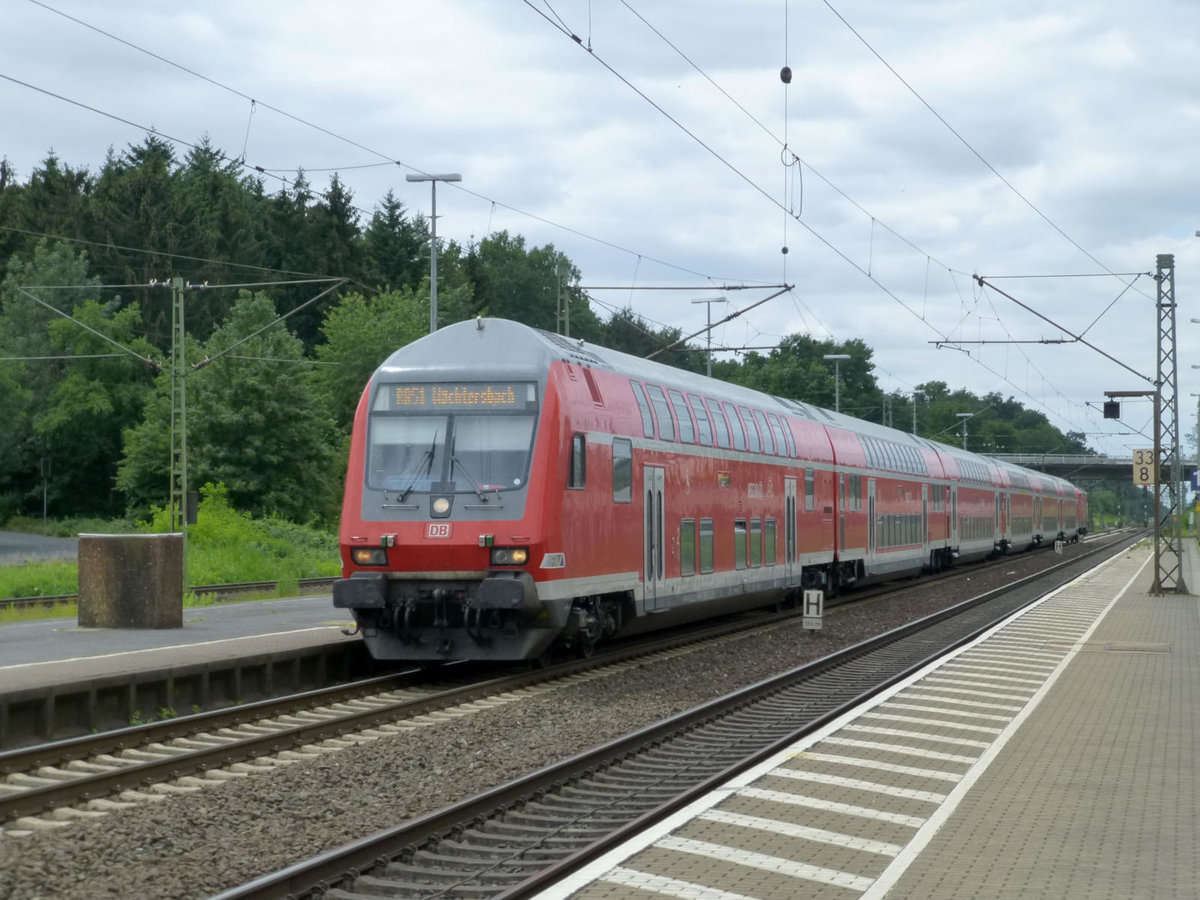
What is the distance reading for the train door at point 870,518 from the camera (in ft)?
115

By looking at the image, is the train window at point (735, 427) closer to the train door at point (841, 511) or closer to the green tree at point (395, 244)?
the train door at point (841, 511)

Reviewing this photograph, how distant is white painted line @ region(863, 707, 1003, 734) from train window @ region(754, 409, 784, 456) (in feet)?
40.8

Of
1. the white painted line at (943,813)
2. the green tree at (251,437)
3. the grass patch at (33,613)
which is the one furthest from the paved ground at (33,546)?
the white painted line at (943,813)

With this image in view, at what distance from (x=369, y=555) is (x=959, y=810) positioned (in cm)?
884

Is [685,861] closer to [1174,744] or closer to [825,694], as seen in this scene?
[1174,744]

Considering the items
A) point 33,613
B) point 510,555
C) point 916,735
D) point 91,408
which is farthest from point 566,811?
point 91,408

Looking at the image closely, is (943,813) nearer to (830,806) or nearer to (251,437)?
(830,806)

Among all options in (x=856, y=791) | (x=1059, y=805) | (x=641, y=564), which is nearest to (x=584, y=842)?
(x=856, y=791)

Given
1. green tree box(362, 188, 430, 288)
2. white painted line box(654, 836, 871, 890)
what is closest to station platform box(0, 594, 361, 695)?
white painted line box(654, 836, 871, 890)

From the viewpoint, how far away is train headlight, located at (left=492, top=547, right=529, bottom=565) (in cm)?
1636

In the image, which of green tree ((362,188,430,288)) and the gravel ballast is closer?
the gravel ballast

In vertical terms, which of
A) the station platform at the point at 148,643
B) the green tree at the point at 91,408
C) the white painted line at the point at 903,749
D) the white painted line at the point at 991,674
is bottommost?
the white painted line at the point at 991,674

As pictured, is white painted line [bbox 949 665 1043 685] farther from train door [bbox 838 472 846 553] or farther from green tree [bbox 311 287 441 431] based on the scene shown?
green tree [bbox 311 287 441 431]

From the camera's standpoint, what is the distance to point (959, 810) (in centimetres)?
955
